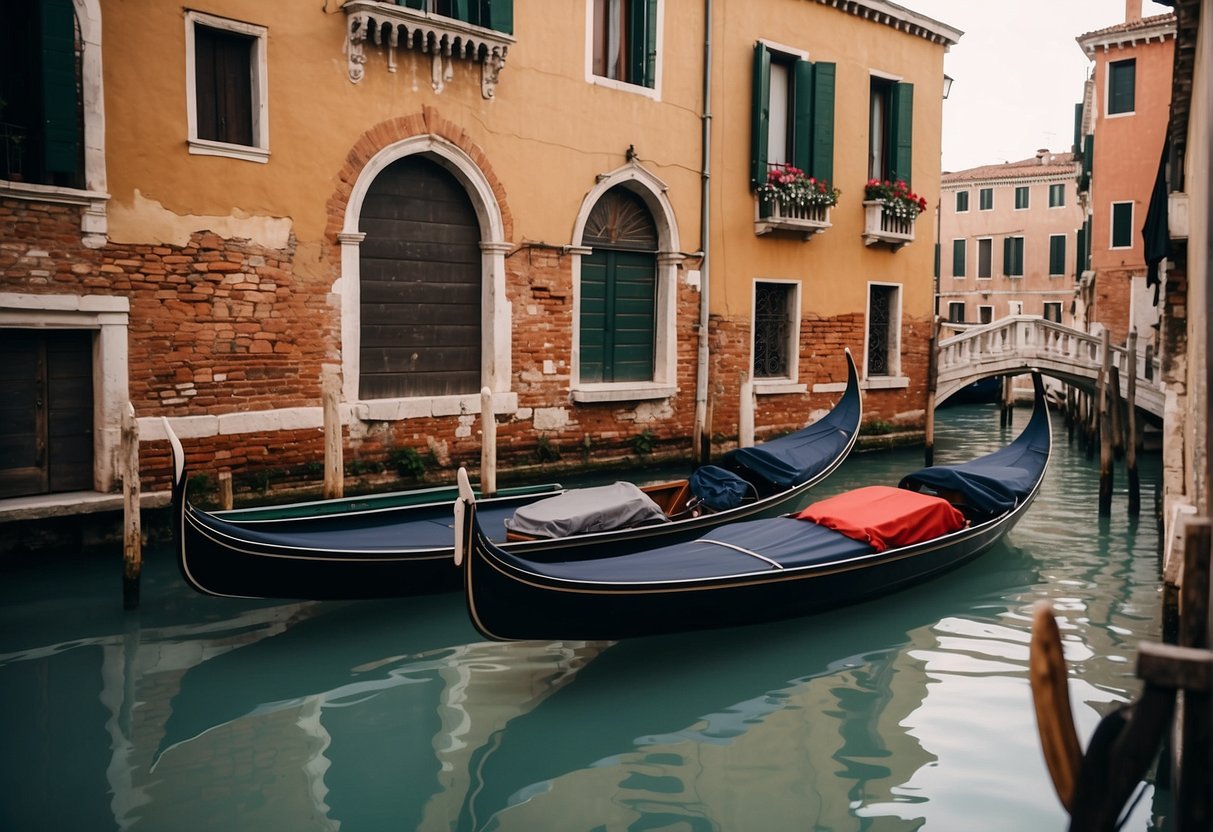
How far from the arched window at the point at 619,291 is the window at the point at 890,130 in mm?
2709

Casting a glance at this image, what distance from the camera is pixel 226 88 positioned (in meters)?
5.54

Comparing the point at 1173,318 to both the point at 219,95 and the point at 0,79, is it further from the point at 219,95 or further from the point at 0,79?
the point at 0,79

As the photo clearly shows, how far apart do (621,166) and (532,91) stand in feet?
2.88

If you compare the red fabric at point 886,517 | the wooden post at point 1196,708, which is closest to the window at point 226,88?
the red fabric at point 886,517

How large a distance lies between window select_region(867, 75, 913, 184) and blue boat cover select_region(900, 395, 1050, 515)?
3.90 m

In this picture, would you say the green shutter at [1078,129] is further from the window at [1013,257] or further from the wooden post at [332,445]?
the wooden post at [332,445]

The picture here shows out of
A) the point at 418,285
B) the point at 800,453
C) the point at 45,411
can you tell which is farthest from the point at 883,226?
the point at 45,411

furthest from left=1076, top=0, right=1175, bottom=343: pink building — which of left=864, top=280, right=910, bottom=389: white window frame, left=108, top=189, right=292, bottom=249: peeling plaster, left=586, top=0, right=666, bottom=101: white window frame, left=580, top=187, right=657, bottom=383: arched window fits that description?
left=108, top=189, right=292, bottom=249: peeling plaster

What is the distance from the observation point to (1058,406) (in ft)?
51.1

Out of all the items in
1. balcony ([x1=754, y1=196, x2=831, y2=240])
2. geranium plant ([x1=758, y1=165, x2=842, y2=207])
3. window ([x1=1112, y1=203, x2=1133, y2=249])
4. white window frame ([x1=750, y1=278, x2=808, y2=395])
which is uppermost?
window ([x1=1112, y1=203, x2=1133, y2=249])

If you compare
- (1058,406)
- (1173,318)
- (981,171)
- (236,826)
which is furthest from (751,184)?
(981,171)

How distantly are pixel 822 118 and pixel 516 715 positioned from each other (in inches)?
251

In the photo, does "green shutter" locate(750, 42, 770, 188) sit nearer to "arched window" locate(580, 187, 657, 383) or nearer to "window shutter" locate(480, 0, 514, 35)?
"arched window" locate(580, 187, 657, 383)

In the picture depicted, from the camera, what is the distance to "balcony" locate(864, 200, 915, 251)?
9.07 m
